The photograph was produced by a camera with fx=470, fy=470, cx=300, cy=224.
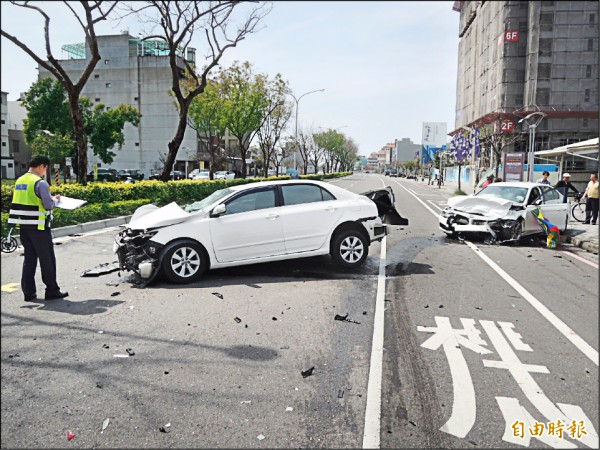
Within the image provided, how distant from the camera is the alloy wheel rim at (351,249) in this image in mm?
7746

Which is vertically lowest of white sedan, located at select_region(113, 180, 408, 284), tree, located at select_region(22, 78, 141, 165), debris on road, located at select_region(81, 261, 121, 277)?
debris on road, located at select_region(81, 261, 121, 277)

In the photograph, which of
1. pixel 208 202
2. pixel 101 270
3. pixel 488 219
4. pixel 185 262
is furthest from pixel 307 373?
pixel 488 219

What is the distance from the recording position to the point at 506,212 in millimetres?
11109

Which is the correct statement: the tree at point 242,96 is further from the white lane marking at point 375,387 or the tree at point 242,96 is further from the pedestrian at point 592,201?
the white lane marking at point 375,387

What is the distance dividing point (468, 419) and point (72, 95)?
1664 centimetres

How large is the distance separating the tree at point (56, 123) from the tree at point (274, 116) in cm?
1389

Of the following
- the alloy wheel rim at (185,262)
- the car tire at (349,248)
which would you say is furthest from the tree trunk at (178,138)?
the alloy wheel rim at (185,262)

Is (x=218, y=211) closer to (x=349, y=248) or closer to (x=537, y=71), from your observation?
(x=349, y=248)

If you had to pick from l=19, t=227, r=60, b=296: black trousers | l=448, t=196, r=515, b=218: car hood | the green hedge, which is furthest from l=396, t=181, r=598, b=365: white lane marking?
the green hedge

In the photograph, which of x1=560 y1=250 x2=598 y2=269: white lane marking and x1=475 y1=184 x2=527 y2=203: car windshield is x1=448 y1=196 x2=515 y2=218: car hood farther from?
x1=560 y1=250 x2=598 y2=269: white lane marking

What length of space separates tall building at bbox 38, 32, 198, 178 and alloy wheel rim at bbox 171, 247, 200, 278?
54.7 metres

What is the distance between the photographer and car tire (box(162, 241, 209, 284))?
6707mm

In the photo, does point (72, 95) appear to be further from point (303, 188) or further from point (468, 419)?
point (468, 419)

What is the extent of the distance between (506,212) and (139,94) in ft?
191
